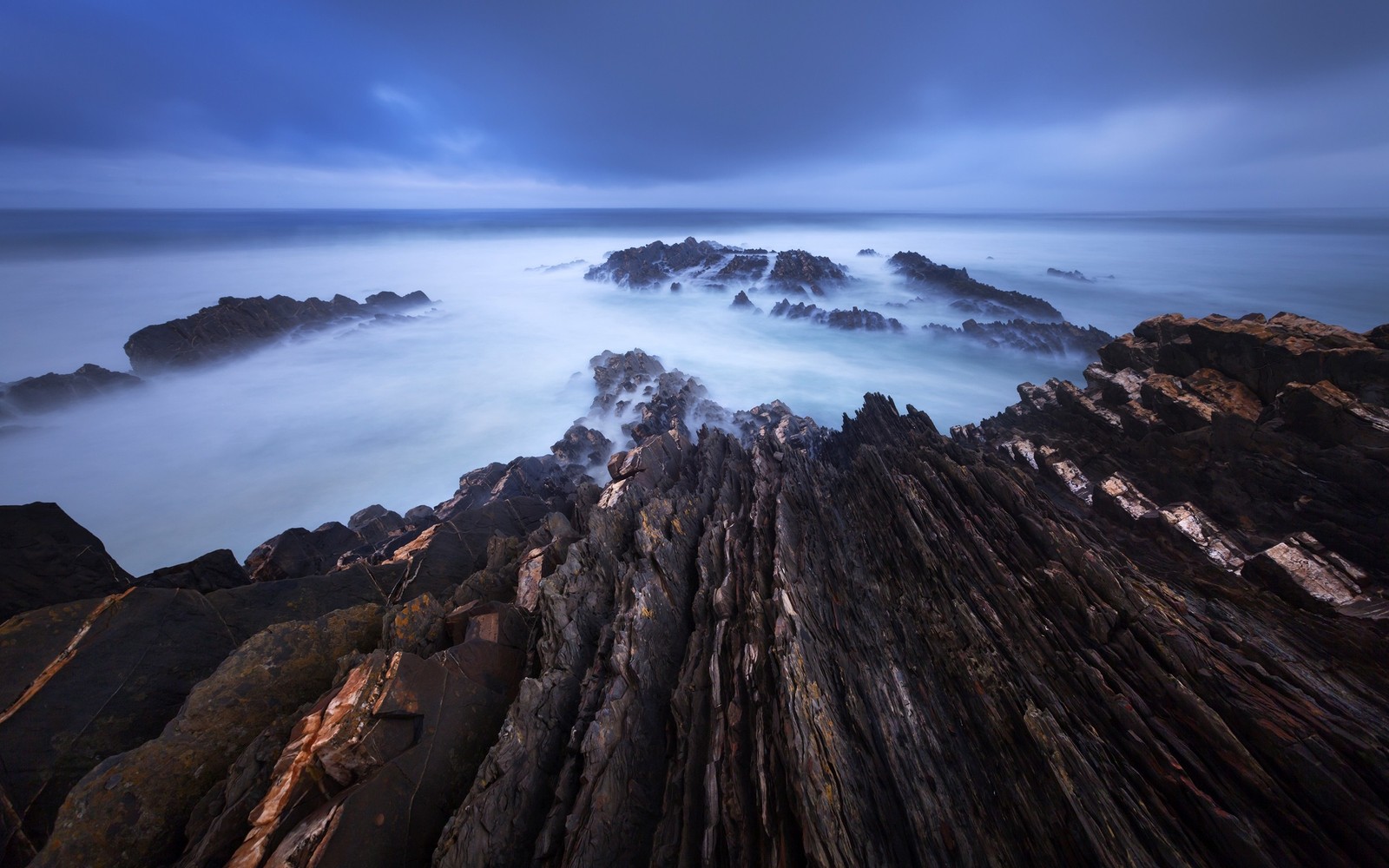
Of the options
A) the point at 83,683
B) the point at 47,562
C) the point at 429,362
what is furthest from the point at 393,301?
the point at 83,683

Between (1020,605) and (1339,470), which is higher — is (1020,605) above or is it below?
below

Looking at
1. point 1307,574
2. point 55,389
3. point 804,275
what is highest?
point 804,275

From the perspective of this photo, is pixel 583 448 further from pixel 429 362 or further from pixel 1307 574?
pixel 429 362

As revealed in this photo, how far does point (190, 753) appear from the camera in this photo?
236 inches

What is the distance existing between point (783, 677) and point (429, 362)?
124 feet

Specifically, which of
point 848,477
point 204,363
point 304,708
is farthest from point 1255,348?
point 204,363

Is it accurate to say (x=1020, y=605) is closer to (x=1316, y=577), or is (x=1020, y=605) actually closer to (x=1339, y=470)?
(x=1316, y=577)

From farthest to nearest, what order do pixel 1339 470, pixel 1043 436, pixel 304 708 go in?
1. pixel 1043 436
2. pixel 1339 470
3. pixel 304 708

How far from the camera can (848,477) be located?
1275cm

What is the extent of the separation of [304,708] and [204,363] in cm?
3861

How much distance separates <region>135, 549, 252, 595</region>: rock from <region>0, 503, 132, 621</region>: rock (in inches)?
20.5

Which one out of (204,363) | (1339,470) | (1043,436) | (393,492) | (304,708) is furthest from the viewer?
(204,363)

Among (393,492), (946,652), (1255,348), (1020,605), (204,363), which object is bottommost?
(393,492)

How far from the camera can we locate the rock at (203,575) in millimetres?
9320
